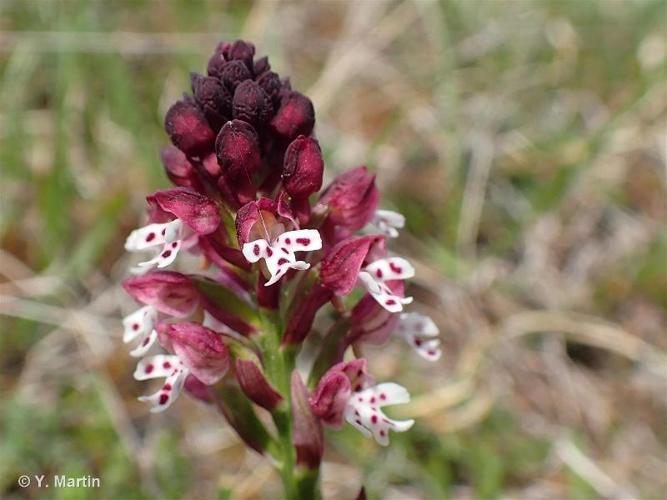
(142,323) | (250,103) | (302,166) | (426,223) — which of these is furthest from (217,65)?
(426,223)

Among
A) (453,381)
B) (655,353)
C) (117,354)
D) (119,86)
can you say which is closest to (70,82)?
(119,86)

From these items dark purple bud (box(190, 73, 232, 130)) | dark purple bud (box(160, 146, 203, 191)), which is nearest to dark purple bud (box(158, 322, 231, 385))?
dark purple bud (box(160, 146, 203, 191))

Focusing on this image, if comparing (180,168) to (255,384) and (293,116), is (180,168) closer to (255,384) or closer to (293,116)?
(293,116)

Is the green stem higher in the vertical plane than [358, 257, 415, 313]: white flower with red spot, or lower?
lower

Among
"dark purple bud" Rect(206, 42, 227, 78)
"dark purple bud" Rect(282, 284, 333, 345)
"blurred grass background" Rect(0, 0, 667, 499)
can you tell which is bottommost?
"blurred grass background" Rect(0, 0, 667, 499)

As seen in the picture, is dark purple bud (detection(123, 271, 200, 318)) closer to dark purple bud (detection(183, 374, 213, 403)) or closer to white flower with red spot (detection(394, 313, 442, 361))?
dark purple bud (detection(183, 374, 213, 403))

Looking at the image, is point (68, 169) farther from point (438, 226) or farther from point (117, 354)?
point (438, 226)

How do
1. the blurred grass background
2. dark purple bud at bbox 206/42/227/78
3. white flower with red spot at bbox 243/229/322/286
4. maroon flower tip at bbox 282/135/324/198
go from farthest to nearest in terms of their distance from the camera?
the blurred grass background, dark purple bud at bbox 206/42/227/78, maroon flower tip at bbox 282/135/324/198, white flower with red spot at bbox 243/229/322/286
